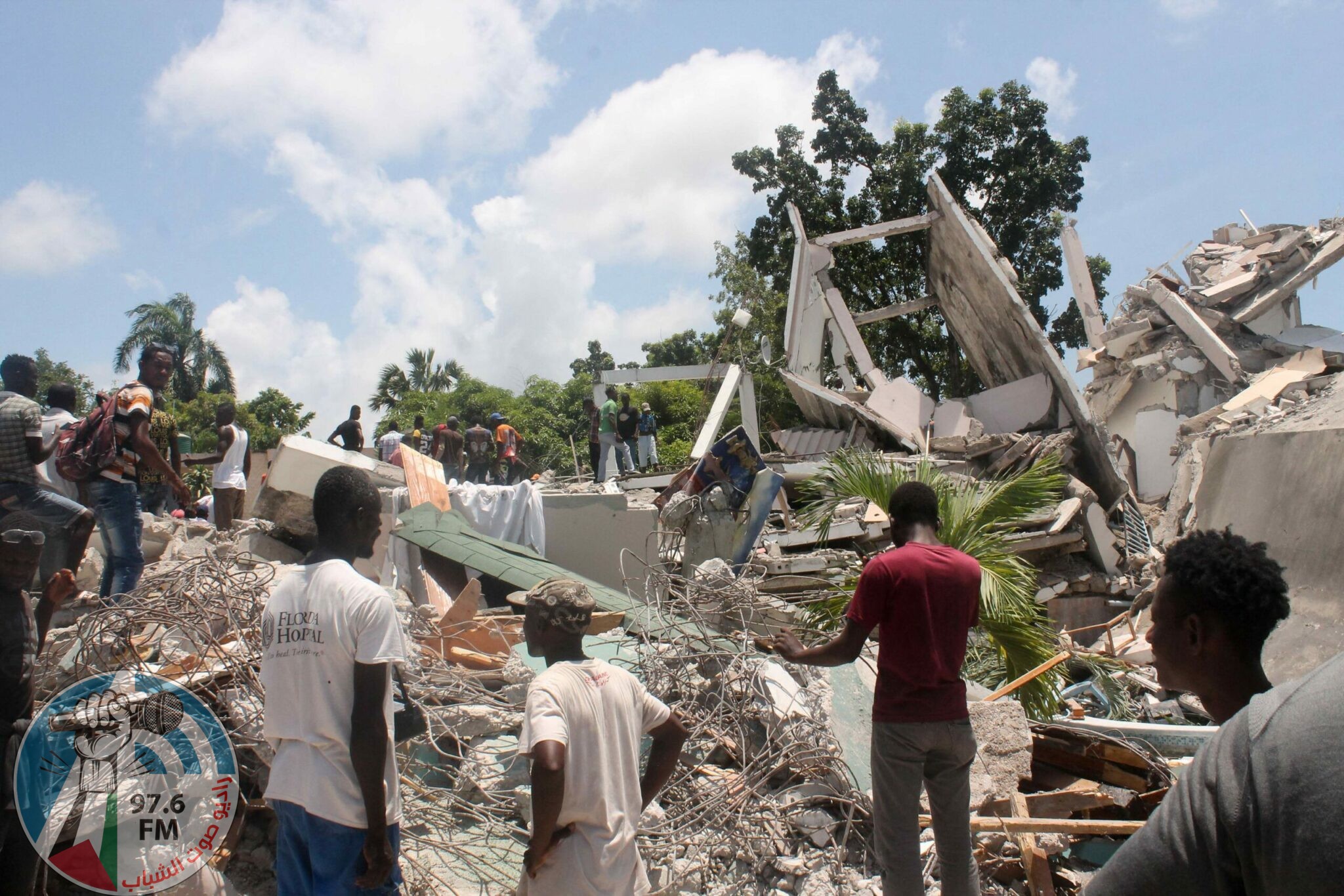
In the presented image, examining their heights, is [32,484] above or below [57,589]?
above

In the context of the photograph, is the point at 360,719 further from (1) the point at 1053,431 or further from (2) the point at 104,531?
(1) the point at 1053,431

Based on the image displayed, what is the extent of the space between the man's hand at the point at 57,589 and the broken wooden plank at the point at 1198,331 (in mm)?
13395

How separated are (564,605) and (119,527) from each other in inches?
152

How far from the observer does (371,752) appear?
2174mm

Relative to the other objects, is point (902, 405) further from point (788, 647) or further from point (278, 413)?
point (278, 413)

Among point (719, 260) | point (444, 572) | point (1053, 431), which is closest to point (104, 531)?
point (444, 572)

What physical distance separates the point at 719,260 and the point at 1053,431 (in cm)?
1779

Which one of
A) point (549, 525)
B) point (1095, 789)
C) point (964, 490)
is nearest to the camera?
point (1095, 789)

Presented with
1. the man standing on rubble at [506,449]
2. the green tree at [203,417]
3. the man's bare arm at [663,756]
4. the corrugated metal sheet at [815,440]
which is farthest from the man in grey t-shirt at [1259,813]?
the green tree at [203,417]

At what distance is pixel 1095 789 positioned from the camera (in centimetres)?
390

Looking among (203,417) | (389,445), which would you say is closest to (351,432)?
(389,445)

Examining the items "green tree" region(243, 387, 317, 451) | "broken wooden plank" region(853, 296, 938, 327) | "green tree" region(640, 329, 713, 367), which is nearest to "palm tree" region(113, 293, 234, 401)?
"green tree" region(243, 387, 317, 451)

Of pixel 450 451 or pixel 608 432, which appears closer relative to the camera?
pixel 450 451

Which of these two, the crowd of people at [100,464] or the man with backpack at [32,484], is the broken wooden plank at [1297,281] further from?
the man with backpack at [32,484]
